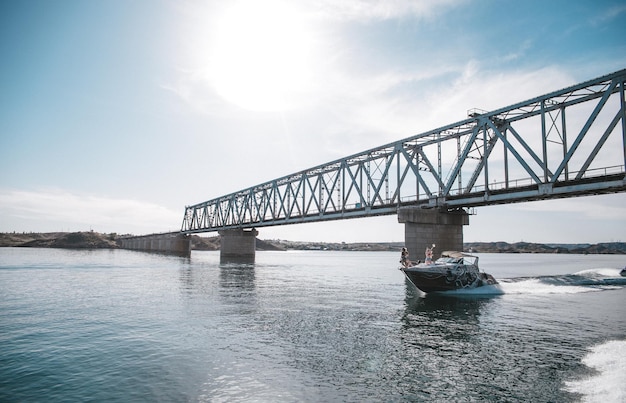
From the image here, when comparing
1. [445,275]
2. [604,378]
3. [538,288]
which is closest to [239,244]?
[538,288]

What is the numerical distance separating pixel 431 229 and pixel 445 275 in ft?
60.3

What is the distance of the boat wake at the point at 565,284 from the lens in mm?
36406

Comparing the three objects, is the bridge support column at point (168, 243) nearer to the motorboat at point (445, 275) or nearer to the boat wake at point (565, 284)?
the boat wake at point (565, 284)

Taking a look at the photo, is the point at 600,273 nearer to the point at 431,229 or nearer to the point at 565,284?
the point at 565,284

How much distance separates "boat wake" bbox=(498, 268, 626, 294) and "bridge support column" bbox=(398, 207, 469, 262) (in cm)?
765

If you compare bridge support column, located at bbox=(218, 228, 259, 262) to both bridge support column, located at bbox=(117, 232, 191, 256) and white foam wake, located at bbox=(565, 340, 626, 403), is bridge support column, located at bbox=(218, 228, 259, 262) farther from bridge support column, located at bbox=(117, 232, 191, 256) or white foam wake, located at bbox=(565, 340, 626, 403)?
white foam wake, located at bbox=(565, 340, 626, 403)

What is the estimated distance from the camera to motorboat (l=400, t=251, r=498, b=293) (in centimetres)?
2955

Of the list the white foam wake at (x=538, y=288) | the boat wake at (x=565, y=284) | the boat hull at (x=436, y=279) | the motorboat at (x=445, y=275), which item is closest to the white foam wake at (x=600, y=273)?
the boat wake at (x=565, y=284)

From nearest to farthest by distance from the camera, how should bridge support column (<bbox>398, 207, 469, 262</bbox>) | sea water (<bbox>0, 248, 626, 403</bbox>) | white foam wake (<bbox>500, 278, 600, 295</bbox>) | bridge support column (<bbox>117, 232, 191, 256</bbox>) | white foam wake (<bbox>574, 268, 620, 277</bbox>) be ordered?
sea water (<bbox>0, 248, 626, 403</bbox>)
white foam wake (<bbox>500, 278, 600, 295</bbox>)
bridge support column (<bbox>398, 207, 469, 262</bbox>)
white foam wake (<bbox>574, 268, 620, 277</bbox>)
bridge support column (<bbox>117, 232, 191, 256</bbox>)

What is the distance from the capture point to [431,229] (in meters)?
47.6

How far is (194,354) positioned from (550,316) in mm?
20201

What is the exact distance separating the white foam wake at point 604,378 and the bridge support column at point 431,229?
31.2 metres

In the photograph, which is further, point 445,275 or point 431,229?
point 431,229

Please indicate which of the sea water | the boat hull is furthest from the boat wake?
the sea water
